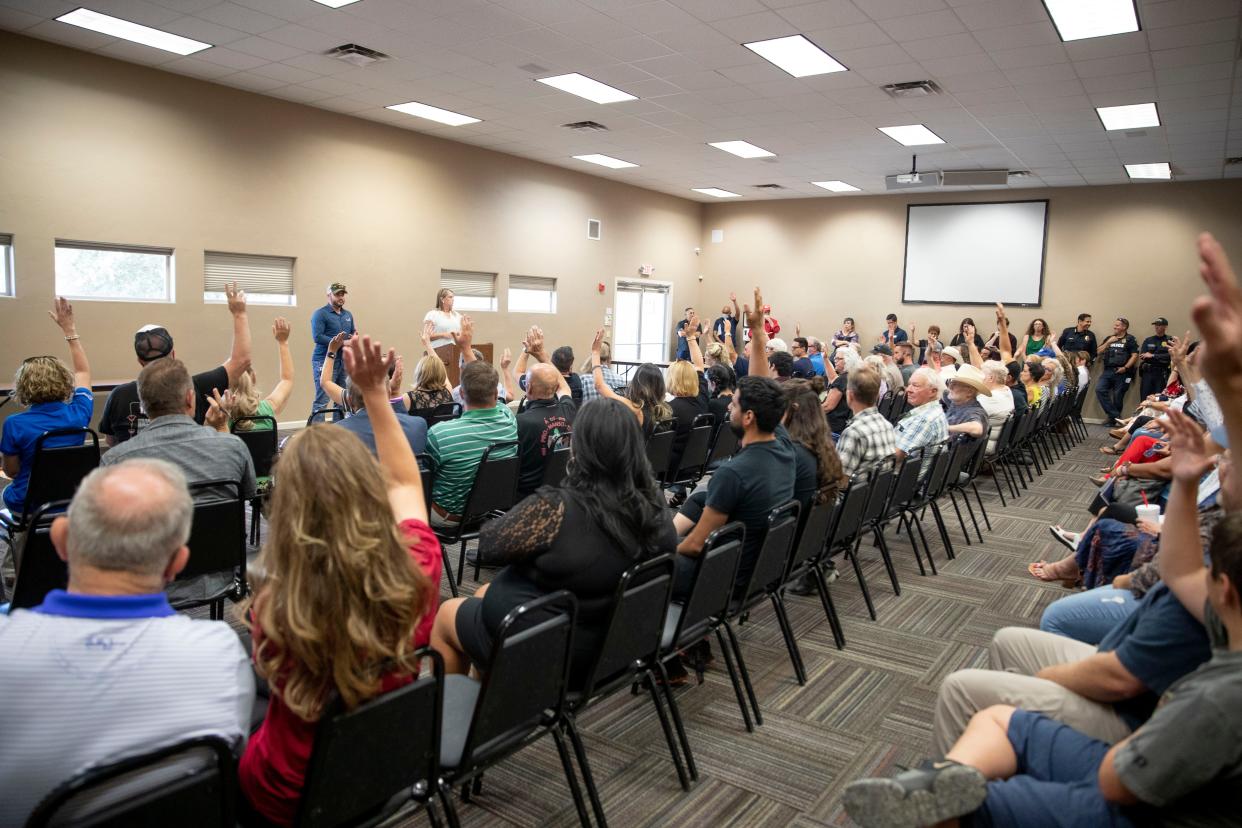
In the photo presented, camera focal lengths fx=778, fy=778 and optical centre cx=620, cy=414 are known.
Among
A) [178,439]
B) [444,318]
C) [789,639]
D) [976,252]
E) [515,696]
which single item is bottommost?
[789,639]

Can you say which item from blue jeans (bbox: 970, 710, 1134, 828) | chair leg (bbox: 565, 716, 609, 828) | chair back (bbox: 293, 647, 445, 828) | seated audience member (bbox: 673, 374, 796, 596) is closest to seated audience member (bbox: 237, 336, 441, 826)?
chair back (bbox: 293, 647, 445, 828)

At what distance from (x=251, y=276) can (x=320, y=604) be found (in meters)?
8.46

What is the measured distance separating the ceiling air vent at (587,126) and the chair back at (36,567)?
27.2ft

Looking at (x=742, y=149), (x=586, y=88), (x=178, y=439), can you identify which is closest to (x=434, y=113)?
(x=586, y=88)

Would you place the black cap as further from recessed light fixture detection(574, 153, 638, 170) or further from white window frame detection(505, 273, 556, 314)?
recessed light fixture detection(574, 153, 638, 170)

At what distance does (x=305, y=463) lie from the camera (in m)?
1.50

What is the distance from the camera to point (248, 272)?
8828 millimetres

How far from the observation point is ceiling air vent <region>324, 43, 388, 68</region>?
700cm

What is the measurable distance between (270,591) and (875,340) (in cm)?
1468

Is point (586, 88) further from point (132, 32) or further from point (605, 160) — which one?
point (132, 32)

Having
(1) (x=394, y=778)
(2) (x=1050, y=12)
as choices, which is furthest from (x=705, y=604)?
(2) (x=1050, y=12)

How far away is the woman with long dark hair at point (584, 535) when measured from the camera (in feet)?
7.05

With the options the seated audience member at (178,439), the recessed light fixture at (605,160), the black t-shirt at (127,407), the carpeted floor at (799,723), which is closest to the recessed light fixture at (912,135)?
the recessed light fixture at (605,160)

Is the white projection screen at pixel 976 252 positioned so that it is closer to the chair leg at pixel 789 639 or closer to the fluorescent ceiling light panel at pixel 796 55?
the fluorescent ceiling light panel at pixel 796 55
